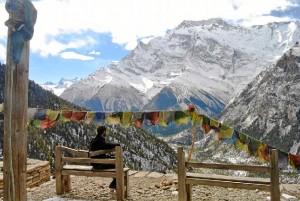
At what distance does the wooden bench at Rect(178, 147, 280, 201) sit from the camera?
9.52 meters

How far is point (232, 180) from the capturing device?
10141mm

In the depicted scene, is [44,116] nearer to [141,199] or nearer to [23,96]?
[141,199]

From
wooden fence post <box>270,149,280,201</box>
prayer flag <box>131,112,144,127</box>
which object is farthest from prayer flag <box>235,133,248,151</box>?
prayer flag <box>131,112,144,127</box>

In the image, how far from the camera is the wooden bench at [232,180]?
952 centimetres

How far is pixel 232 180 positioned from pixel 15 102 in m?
6.20

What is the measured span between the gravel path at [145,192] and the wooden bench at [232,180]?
180cm

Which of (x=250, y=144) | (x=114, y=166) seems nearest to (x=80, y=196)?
(x=114, y=166)

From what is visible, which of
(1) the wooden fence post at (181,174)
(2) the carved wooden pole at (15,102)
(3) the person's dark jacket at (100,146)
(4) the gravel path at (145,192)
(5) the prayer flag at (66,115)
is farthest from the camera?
(5) the prayer flag at (66,115)

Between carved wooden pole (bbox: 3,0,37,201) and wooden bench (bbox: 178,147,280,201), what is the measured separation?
205 inches

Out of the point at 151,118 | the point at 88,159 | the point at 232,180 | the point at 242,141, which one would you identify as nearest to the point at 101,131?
the point at 88,159

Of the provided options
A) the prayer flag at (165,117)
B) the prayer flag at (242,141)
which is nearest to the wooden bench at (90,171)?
the prayer flag at (165,117)

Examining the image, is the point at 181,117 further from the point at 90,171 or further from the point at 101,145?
the point at 90,171

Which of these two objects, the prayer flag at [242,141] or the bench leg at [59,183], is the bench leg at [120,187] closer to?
the bench leg at [59,183]

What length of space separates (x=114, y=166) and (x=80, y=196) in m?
1.54
